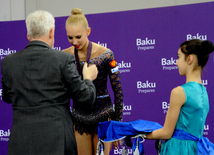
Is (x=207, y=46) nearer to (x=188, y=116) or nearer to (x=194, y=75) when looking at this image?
(x=194, y=75)

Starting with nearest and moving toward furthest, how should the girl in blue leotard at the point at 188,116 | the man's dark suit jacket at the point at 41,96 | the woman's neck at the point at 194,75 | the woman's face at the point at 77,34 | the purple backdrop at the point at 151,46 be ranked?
the man's dark suit jacket at the point at 41,96, the girl in blue leotard at the point at 188,116, the woman's neck at the point at 194,75, the woman's face at the point at 77,34, the purple backdrop at the point at 151,46

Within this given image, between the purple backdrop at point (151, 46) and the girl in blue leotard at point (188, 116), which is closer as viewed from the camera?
the girl in blue leotard at point (188, 116)

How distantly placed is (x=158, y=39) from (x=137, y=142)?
2.37 m

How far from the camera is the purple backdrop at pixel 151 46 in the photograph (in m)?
3.58

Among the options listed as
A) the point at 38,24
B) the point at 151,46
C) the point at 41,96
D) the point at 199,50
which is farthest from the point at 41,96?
the point at 151,46

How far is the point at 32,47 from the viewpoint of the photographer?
1.47 m

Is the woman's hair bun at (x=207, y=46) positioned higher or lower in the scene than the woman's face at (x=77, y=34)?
lower

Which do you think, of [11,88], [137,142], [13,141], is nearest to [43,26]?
[11,88]

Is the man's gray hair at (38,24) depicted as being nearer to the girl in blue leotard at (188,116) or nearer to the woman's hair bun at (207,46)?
the girl in blue leotard at (188,116)

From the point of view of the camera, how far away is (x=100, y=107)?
2.00 metres

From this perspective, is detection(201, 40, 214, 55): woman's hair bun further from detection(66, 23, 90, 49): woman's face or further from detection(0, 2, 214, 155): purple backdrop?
detection(0, 2, 214, 155): purple backdrop

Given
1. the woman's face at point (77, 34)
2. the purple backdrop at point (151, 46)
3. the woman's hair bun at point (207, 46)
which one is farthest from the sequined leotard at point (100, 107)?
the purple backdrop at point (151, 46)

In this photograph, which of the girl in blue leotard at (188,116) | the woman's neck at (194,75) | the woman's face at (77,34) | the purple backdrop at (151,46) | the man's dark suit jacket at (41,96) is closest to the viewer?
the man's dark suit jacket at (41,96)

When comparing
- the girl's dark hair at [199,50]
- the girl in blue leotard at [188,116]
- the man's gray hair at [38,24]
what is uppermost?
the man's gray hair at [38,24]
